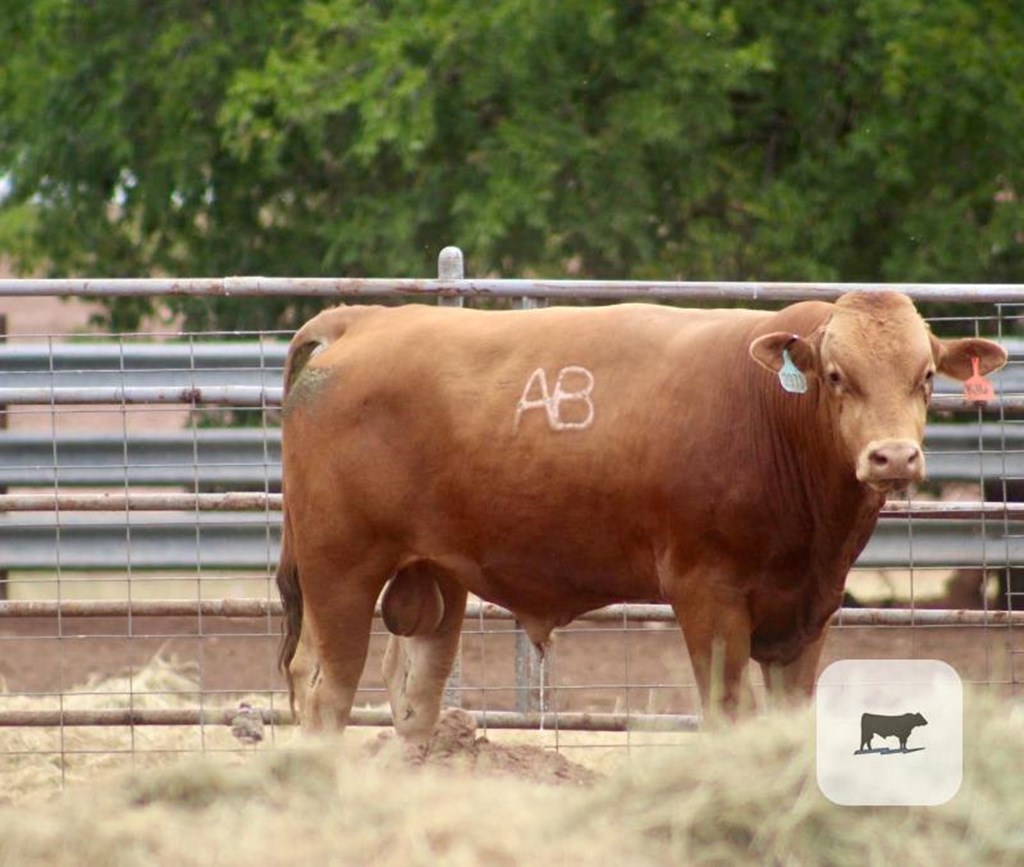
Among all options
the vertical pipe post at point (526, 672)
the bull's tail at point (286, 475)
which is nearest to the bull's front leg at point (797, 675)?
the vertical pipe post at point (526, 672)

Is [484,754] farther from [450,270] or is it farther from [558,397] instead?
[450,270]

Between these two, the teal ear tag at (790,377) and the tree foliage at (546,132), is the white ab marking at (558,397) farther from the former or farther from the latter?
the tree foliage at (546,132)

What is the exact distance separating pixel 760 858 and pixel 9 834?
1.13 m

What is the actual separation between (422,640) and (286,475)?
29.3 inches

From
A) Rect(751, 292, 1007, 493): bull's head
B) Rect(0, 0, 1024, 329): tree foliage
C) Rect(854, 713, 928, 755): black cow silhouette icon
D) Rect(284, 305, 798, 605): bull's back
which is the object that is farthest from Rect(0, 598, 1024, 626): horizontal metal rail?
Rect(0, 0, 1024, 329): tree foliage

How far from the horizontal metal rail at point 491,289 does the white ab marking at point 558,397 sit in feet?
2.59

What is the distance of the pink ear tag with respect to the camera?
18.2ft

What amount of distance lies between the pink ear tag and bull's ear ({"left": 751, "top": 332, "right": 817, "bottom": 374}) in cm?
58

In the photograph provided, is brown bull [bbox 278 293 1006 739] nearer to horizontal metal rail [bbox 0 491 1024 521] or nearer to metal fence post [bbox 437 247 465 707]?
metal fence post [bbox 437 247 465 707]

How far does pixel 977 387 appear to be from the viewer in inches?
218

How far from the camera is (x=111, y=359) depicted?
308 inches

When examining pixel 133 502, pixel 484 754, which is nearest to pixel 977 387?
pixel 484 754

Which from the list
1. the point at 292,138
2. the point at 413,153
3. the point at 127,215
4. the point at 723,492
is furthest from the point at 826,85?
the point at 723,492

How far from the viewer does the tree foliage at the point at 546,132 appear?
33.8 feet
